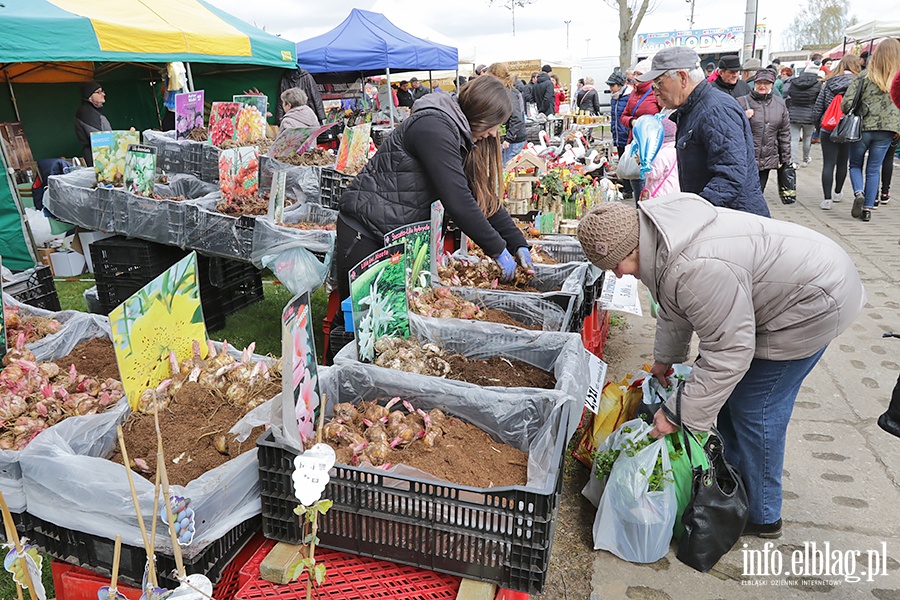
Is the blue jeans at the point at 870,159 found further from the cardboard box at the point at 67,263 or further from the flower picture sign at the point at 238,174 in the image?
the cardboard box at the point at 67,263

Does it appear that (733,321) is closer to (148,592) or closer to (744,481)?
(744,481)

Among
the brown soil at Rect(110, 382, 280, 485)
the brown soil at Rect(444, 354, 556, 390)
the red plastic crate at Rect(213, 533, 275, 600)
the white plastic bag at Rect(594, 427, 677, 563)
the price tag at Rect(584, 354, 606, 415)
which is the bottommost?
the white plastic bag at Rect(594, 427, 677, 563)

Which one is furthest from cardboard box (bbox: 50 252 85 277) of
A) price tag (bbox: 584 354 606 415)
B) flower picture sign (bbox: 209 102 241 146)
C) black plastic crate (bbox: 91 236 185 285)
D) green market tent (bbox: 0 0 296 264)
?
price tag (bbox: 584 354 606 415)

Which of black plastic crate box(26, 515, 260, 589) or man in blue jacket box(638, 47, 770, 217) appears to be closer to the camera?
black plastic crate box(26, 515, 260, 589)

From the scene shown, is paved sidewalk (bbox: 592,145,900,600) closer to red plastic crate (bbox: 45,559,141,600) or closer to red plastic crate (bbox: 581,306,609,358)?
red plastic crate (bbox: 581,306,609,358)

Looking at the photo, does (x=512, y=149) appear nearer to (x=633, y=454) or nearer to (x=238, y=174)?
(x=238, y=174)

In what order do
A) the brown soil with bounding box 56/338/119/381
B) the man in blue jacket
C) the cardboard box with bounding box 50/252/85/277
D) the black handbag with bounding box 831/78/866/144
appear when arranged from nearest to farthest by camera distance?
the brown soil with bounding box 56/338/119/381 < the man in blue jacket < the cardboard box with bounding box 50/252/85/277 < the black handbag with bounding box 831/78/866/144

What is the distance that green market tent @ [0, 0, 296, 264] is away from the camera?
5797 mm

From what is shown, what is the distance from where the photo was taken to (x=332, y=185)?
4.55 meters

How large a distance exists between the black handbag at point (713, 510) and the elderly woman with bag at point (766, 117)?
562cm

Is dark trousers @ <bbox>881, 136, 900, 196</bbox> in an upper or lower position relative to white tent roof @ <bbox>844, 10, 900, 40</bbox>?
lower

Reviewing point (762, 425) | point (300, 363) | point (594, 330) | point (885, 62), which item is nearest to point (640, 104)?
point (885, 62)

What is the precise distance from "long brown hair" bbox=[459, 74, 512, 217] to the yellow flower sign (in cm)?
134

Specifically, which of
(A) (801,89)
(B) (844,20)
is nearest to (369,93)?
(A) (801,89)
